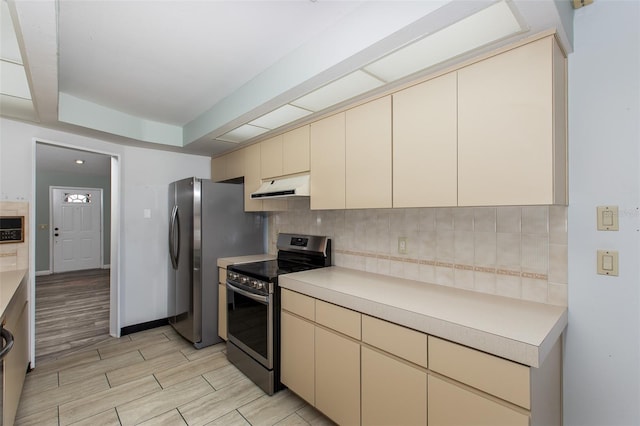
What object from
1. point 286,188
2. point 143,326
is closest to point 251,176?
point 286,188

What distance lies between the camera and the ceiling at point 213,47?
4.36 feet

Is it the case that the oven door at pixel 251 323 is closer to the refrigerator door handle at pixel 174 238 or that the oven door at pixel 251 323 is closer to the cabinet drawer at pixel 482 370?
the refrigerator door handle at pixel 174 238

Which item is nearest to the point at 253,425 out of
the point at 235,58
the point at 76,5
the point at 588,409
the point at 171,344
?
the point at 171,344

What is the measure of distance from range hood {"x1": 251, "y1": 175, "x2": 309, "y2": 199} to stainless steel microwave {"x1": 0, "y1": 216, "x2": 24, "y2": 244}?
2047mm

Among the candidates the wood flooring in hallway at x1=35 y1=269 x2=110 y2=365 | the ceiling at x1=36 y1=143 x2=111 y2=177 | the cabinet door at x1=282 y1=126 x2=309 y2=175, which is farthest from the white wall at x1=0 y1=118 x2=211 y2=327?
the cabinet door at x1=282 y1=126 x2=309 y2=175

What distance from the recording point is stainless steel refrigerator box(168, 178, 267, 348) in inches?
122

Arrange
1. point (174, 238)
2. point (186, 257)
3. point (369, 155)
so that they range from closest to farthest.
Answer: point (369, 155) → point (186, 257) → point (174, 238)

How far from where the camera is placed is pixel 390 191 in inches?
74.9

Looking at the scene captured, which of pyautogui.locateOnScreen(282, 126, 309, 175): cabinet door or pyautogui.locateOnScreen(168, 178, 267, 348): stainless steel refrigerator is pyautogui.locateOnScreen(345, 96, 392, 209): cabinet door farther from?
pyautogui.locateOnScreen(168, 178, 267, 348): stainless steel refrigerator

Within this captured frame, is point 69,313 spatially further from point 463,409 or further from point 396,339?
point 463,409

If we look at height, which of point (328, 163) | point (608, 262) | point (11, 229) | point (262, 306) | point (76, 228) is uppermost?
point (328, 163)

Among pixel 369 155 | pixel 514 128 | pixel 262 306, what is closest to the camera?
pixel 514 128

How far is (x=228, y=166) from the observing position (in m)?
3.77

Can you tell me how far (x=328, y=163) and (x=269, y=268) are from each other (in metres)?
1.07
